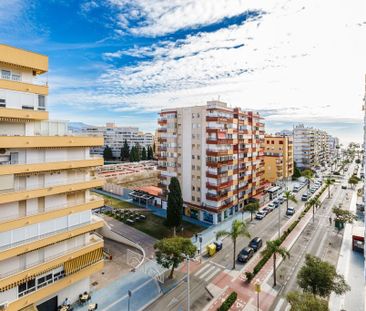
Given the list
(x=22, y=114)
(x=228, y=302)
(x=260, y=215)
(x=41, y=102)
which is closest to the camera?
(x=22, y=114)

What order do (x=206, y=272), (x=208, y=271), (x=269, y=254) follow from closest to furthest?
1. (x=269, y=254)
2. (x=206, y=272)
3. (x=208, y=271)

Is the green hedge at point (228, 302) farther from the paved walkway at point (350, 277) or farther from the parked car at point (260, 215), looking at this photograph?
the parked car at point (260, 215)

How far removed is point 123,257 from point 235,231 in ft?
60.0

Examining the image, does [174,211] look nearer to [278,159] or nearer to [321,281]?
[321,281]

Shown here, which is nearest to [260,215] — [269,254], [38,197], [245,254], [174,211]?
[245,254]

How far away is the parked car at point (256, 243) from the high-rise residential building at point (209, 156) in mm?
10815

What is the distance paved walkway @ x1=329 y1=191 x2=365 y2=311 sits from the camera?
28.1 metres

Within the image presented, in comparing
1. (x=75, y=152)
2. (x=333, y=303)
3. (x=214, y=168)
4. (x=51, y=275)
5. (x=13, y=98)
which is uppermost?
(x=13, y=98)

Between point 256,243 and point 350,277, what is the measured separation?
44.1ft

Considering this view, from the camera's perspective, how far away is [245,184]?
62.6m

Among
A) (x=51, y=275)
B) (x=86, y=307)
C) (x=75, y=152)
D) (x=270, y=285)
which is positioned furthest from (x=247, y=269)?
(x=75, y=152)

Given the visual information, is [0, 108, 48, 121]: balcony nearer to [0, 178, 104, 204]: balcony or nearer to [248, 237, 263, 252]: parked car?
[0, 178, 104, 204]: balcony

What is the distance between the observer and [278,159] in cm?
9250

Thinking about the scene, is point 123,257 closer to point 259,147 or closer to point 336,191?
point 259,147
